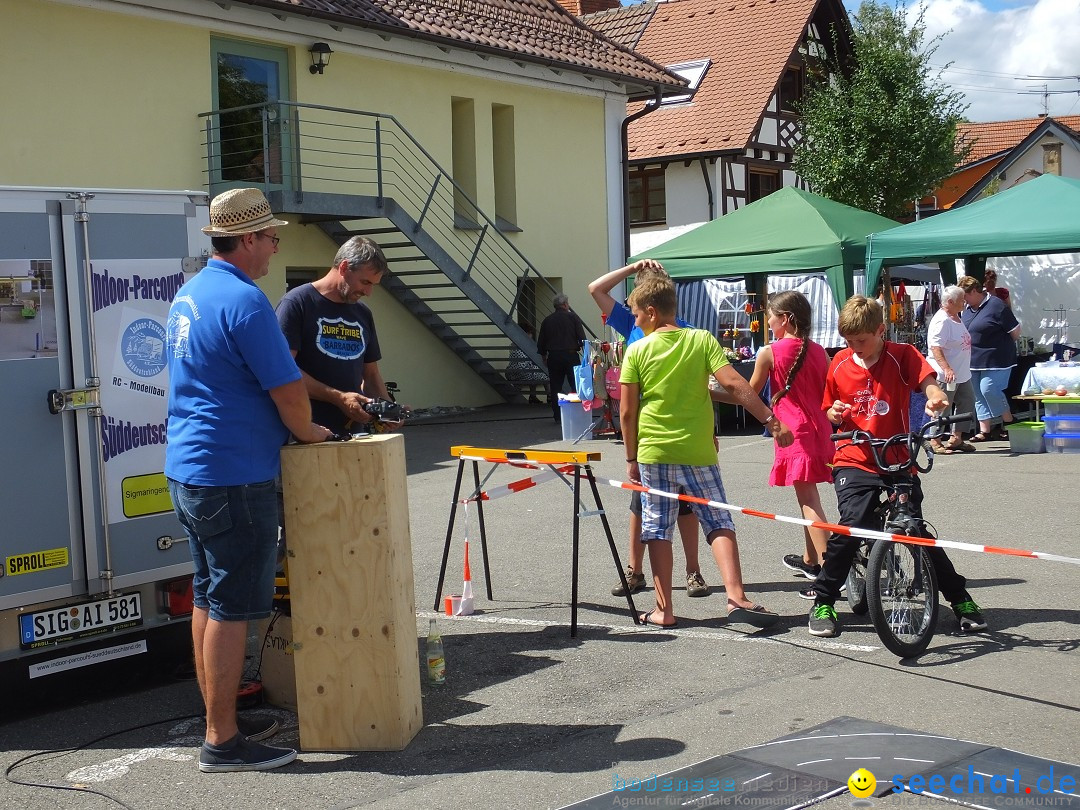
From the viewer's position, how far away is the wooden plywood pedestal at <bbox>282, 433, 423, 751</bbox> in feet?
15.7

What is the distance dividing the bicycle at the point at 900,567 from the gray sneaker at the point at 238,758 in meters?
2.69

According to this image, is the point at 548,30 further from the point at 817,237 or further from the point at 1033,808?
the point at 1033,808

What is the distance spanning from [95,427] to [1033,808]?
159 inches

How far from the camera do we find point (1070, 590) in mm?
6996

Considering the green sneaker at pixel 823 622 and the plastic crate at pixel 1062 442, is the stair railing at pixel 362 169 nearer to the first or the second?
the plastic crate at pixel 1062 442

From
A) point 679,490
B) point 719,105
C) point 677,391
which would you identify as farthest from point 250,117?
point 719,105

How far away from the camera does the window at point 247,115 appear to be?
17812 millimetres

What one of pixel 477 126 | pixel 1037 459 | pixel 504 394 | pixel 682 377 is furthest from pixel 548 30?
pixel 682 377

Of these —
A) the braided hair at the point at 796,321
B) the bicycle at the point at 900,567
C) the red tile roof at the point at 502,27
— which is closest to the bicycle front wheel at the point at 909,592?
the bicycle at the point at 900,567

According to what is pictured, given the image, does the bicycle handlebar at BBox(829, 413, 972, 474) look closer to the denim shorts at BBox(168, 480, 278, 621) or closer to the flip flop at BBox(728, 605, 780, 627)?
the flip flop at BBox(728, 605, 780, 627)

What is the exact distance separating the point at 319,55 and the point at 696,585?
13636mm

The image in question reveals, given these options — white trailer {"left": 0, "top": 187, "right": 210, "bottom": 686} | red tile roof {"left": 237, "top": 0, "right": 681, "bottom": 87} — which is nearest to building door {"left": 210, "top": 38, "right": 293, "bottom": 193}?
red tile roof {"left": 237, "top": 0, "right": 681, "bottom": 87}

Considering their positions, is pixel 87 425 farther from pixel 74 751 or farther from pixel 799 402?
pixel 799 402

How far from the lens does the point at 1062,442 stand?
13039mm
